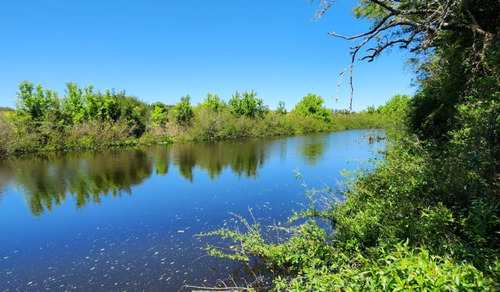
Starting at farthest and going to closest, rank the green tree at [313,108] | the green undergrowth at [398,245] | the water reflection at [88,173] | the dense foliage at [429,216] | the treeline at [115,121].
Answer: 1. the green tree at [313,108]
2. the treeline at [115,121]
3. the water reflection at [88,173]
4. the dense foliage at [429,216]
5. the green undergrowth at [398,245]

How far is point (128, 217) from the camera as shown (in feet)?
26.5

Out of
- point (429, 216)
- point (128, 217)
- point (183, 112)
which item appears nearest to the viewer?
point (429, 216)

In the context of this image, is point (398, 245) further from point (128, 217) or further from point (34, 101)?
point (34, 101)

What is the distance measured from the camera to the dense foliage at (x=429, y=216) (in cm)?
235

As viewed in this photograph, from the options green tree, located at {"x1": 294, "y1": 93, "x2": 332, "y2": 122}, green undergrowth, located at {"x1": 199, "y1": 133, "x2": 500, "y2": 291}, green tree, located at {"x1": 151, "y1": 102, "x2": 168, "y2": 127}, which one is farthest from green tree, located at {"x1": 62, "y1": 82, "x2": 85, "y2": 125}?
green tree, located at {"x1": 294, "y1": 93, "x2": 332, "y2": 122}

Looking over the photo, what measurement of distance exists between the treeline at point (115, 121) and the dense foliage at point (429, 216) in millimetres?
11121

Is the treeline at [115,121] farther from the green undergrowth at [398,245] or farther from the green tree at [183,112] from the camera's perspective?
the green undergrowth at [398,245]

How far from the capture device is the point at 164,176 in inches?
539

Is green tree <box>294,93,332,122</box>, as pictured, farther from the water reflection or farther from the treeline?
the water reflection

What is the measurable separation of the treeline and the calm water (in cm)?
866

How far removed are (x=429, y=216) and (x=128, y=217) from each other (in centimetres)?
794

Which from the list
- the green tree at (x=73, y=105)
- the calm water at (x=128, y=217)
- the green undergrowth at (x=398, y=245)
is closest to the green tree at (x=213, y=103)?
the green tree at (x=73, y=105)

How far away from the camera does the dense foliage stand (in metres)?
2.35

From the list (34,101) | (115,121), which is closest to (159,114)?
(115,121)
